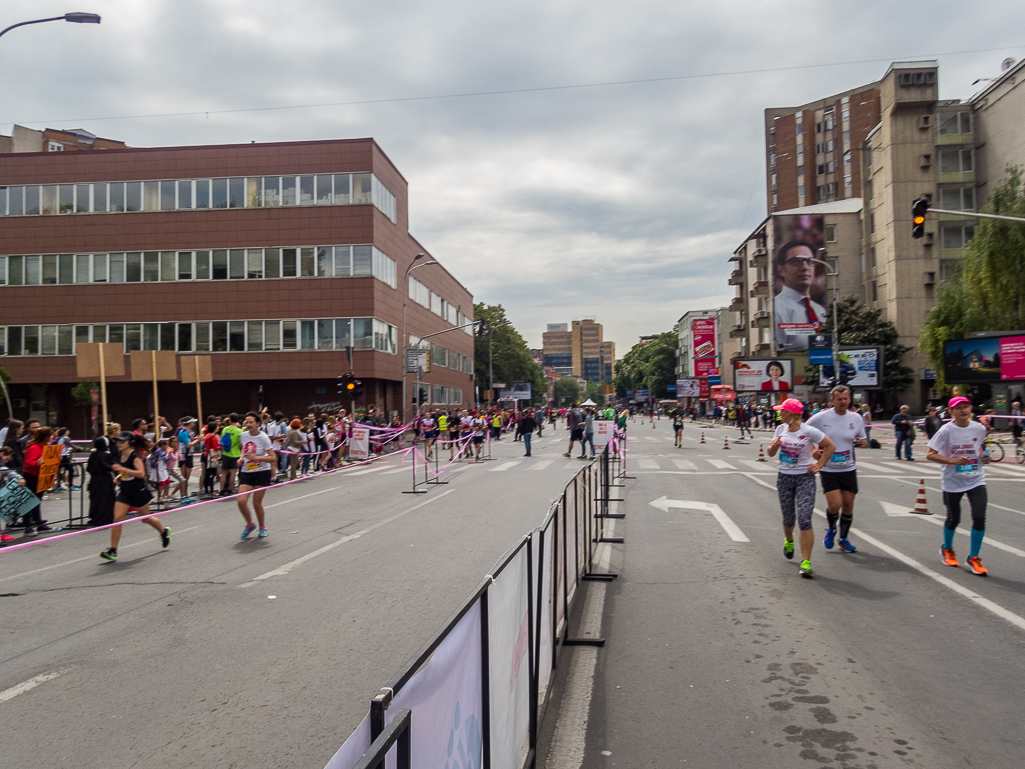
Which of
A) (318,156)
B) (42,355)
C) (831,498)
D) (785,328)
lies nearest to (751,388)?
(785,328)

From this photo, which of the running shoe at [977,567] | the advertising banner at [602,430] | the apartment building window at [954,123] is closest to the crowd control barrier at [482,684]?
the running shoe at [977,567]

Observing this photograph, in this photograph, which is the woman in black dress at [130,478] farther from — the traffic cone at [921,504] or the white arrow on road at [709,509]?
the traffic cone at [921,504]

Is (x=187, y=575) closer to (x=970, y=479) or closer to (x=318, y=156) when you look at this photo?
(x=970, y=479)

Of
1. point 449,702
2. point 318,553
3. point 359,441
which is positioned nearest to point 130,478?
point 318,553

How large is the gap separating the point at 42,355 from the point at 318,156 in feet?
65.7

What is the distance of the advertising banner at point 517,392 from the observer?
11275cm

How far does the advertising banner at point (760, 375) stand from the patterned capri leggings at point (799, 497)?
59.1m

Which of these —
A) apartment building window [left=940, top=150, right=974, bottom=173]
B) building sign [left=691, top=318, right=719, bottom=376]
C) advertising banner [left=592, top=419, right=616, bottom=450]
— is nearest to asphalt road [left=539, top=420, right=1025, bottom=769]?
advertising banner [left=592, top=419, right=616, bottom=450]

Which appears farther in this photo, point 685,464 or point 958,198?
point 958,198

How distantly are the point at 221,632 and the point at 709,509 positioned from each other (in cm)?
916

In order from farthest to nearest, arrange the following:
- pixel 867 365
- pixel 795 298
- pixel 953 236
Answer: pixel 795 298, pixel 953 236, pixel 867 365

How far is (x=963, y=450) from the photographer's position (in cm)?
773

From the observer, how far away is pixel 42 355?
44.2 meters

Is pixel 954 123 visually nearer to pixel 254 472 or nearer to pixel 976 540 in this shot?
pixel 976 540
